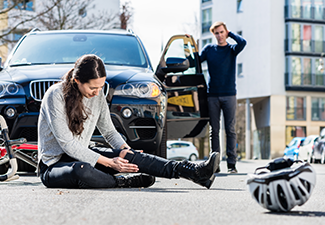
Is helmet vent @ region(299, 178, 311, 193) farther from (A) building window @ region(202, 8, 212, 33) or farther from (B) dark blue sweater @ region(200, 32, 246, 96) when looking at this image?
(A) building window @ region(202, 8, 212, 33)

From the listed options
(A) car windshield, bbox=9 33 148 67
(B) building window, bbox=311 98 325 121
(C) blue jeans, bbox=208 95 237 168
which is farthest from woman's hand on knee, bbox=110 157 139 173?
(B) building window, bbox=311 98 325 121

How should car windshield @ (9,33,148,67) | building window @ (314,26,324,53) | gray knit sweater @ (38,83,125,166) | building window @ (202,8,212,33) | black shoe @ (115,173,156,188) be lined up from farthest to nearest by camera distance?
building window @ (202,8,212,33) < building window @ (314,26,324,53) < car windshield @ (9,33,148,67) < black shoe @ (115,173,156,188) < gray knit sweater @ (38,83,125,166)

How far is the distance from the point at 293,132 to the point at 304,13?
30.7 ft

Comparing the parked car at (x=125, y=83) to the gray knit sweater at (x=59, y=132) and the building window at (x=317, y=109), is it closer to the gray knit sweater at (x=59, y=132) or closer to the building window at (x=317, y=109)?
the gray knit sweater at (x=59, y=132)

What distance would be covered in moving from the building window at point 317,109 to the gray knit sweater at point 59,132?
1539 inches

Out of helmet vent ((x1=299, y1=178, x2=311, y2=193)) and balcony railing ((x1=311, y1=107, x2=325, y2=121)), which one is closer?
helmet vent ((x1=299, y1=178, x2=311, y2=193))

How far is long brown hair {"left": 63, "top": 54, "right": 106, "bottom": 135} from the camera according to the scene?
445 cm

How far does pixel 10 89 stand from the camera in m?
5.95

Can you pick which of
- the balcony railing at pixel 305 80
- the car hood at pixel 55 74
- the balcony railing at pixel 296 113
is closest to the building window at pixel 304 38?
the balcony railing at pixel 305 80

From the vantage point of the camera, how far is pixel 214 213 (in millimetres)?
2998

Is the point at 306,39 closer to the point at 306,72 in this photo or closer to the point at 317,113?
the point at 306,72

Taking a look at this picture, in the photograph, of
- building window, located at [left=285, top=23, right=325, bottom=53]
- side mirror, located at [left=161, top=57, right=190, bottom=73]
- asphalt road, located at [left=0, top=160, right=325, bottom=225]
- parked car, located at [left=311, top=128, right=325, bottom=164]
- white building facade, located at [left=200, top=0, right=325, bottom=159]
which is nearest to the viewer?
asphalt road, located at [left=0, top=160, right=325, bottom=225]

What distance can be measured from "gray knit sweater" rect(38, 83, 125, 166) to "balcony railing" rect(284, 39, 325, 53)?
38.3m

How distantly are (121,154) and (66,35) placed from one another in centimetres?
329
